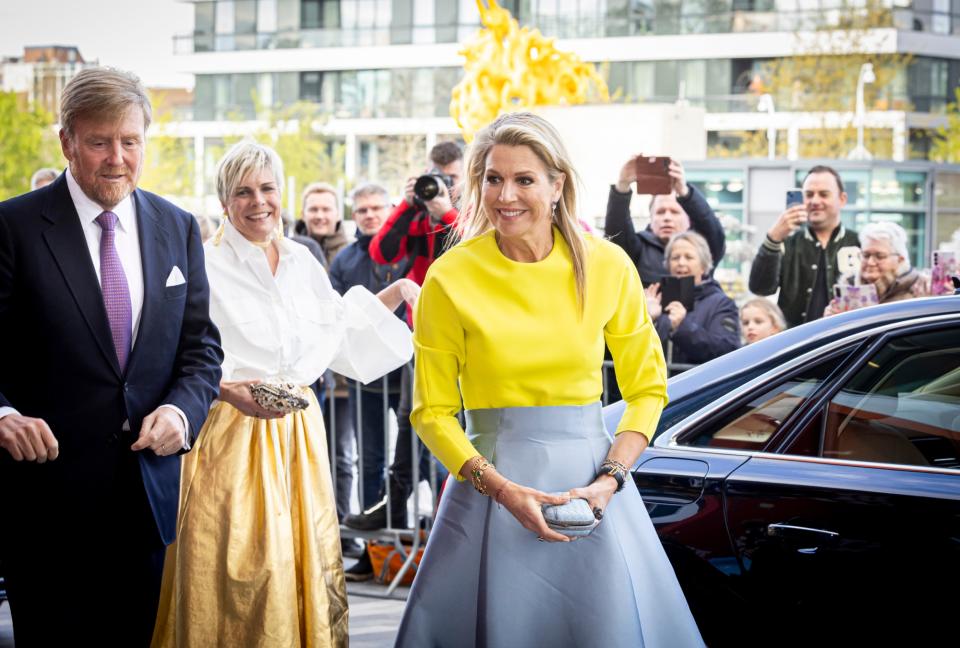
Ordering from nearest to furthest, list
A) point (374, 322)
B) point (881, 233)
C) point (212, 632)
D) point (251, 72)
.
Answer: point (212, 632), point (374, 322), point (881, 233), point (251, 72)

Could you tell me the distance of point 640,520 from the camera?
3.17m

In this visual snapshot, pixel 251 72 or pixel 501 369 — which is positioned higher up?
pixel 251 72

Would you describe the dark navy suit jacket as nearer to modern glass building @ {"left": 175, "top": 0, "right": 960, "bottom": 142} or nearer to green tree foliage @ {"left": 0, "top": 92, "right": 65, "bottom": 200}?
green tree foliage @ {"left": 0, "top": 92, "right": 65, "bottom": 200}

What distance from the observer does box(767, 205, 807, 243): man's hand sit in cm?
720

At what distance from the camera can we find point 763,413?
3.63 metres

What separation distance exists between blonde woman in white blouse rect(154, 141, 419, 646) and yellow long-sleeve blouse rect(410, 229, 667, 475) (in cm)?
114

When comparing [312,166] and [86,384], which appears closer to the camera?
[86,384]

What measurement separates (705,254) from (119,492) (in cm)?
434

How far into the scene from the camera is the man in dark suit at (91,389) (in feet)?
10.7

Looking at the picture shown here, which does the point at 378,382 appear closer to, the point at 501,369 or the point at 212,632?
the point at 212,632

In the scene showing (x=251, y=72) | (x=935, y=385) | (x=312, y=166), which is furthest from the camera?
(x=251, y=72)

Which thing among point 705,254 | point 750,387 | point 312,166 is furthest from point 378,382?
point 312,166

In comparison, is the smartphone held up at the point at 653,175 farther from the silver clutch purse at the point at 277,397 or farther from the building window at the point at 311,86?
the building window at the point at 311,86

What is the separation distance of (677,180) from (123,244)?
4.29 metres
